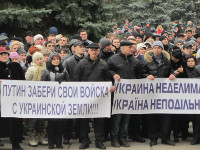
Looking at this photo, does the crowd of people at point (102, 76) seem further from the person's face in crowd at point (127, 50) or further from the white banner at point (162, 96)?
the white banner at point (162, 96)

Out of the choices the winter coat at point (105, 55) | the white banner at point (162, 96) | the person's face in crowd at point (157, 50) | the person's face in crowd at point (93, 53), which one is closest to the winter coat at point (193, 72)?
the white banner at point (162, 96)

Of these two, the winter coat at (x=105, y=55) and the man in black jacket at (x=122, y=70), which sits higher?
the winter coat at (x=105, y=55)

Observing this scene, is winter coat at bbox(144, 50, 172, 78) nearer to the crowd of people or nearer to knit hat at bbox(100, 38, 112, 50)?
the crowd of people

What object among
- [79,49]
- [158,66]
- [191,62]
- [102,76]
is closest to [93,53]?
[102,76]

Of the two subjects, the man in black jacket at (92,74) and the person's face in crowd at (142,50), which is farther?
the person's face in crowd at (142,50)

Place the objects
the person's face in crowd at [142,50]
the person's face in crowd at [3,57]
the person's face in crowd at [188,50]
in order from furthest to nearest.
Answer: the person's face in crowd at [142,50], the person's face in crowd at [188,50], the person's face in crowd at [3,57]

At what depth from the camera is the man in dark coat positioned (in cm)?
859

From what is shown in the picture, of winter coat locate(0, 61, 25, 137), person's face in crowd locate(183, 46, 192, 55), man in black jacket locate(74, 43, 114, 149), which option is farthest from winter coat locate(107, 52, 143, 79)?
winter coat locate(0, 61, 25, 137)

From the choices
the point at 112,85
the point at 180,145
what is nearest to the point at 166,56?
the point at 112,85

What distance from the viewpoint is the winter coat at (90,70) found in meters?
8.87

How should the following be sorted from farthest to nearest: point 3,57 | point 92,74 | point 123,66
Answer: point 123,66
point 92,74
point 3,57

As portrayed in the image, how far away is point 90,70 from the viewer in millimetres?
8875

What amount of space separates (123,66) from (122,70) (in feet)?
0.31

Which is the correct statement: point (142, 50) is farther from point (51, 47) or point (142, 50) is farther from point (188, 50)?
point (51, 47)
